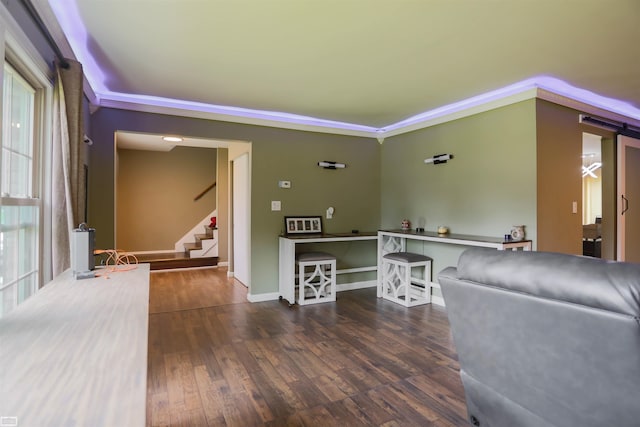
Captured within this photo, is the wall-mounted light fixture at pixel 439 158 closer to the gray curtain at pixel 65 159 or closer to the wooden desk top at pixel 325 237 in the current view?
the wooden desk top at pixel 325 237

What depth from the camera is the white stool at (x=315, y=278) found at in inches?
164

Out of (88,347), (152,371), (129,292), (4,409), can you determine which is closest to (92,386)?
(4,409)

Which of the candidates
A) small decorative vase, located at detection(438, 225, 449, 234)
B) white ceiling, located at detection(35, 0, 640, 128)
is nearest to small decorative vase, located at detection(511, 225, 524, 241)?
small decorative vase, located at detection(438, 225, 449, 234)

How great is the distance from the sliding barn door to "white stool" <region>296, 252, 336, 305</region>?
3.64 meters

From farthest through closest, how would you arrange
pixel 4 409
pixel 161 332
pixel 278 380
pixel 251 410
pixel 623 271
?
pixel 161 332 < pixel 278 380 < pixel 251 410 < pixel 623 271 < pixel 4 409

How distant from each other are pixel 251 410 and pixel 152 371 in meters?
0.95

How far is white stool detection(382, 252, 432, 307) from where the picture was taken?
4.07 m

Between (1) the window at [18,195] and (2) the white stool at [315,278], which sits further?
(2) the white stool at [315,278]

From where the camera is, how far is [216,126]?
13.4ft

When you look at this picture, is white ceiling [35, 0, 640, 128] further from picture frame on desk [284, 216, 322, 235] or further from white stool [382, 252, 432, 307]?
white stool [382, 252, 432, 307]

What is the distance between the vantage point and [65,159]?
2.16m

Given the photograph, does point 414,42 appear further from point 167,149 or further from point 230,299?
point 167,149

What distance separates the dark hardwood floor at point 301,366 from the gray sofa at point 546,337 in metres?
0.79

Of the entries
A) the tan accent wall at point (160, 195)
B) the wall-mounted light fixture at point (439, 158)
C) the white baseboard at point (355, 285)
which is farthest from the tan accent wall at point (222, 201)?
the wall-mounted light fixture at point (439, 158)
